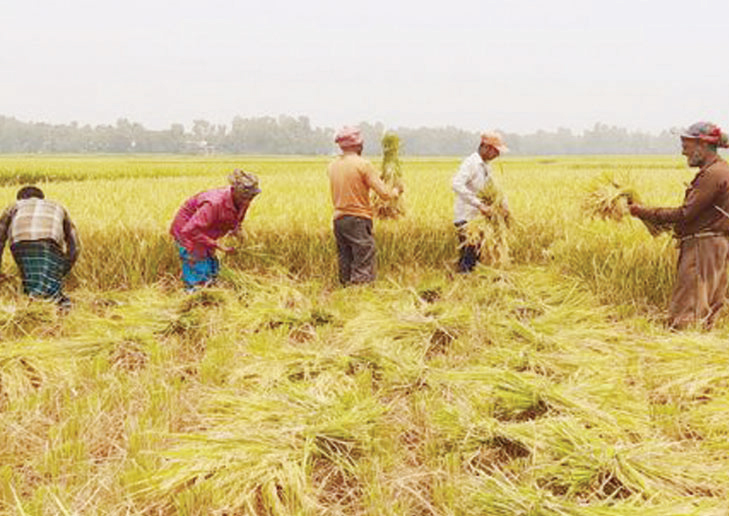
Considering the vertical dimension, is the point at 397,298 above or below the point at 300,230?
below

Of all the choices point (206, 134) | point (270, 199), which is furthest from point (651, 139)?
point (270, 199)

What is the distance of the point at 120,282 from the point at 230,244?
1.03m

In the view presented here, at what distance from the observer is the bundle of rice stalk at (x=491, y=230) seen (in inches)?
215

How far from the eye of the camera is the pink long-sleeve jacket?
4.96 m

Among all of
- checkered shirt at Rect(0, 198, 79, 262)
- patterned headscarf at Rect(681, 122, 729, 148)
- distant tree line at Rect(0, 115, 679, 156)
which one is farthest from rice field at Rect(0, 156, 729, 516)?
distant tree line at Rect(0, 115, 679, 156)

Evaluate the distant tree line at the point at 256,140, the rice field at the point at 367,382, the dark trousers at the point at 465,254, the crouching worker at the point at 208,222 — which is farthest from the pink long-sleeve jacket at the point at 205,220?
the distant tree line at the point at 256,140

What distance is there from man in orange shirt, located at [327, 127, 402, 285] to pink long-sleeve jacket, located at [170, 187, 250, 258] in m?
0.81

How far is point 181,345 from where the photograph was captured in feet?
13.4

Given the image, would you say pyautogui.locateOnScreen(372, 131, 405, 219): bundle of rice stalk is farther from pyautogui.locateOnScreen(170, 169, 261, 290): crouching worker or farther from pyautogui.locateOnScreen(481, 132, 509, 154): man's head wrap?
pyautogui.locateOnScreen(170, 169, 261, 290): crouching worker

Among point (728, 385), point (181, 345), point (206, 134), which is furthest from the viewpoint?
point (206, 134)

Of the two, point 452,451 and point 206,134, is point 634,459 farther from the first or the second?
point 206,134

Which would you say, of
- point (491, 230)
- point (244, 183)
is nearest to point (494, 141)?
point (491, 230)

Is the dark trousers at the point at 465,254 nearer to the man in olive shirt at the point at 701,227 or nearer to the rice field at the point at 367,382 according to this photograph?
the rice field at the point at 367,382

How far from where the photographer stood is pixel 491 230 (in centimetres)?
548
